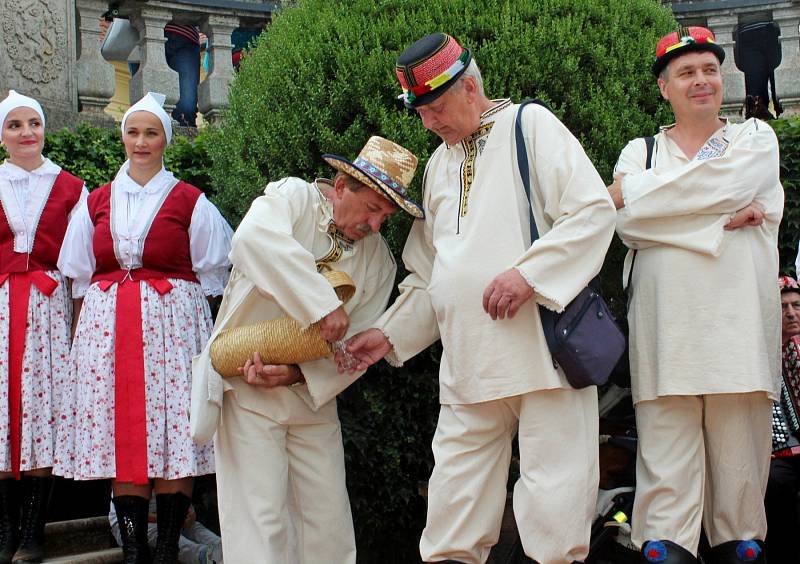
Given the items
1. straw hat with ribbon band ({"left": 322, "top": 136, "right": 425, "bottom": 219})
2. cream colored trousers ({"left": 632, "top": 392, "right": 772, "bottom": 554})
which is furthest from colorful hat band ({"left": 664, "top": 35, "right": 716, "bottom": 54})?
cream colored trousers ({"left": 632, "top": 392, "right": 772, "bottom": 554})

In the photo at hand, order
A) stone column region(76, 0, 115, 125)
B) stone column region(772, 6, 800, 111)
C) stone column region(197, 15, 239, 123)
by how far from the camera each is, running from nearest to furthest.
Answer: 1. stone column region(76, 0, 115, 125)
2. stone column region(197, 15, 239, 123)
3. stone column region(772, 6, 800, 111)

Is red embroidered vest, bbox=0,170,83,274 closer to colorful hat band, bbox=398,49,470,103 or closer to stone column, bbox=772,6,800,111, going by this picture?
colorful hat band, bbox=398,49,470,103

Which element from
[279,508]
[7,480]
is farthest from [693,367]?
[7,480]

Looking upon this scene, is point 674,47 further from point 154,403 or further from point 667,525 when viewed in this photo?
point 154,403

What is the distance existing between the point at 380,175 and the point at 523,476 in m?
1.15

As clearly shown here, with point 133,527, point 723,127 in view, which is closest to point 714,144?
point 723,127

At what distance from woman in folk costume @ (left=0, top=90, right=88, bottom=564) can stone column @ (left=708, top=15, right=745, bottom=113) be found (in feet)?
15.9

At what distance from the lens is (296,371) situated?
353 cm

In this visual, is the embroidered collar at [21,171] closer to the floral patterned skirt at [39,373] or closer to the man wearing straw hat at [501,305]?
the floral patterned skirt at [39,373]

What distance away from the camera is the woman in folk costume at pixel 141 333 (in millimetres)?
4145

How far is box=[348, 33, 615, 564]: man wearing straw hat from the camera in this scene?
120 inches

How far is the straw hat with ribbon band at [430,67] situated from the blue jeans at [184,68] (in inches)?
201

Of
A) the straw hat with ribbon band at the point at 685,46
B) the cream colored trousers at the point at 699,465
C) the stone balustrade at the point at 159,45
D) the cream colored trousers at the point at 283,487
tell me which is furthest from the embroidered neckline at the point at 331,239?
the stone balustrade at the point at 159,45

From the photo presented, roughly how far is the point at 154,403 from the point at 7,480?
2.85ft
